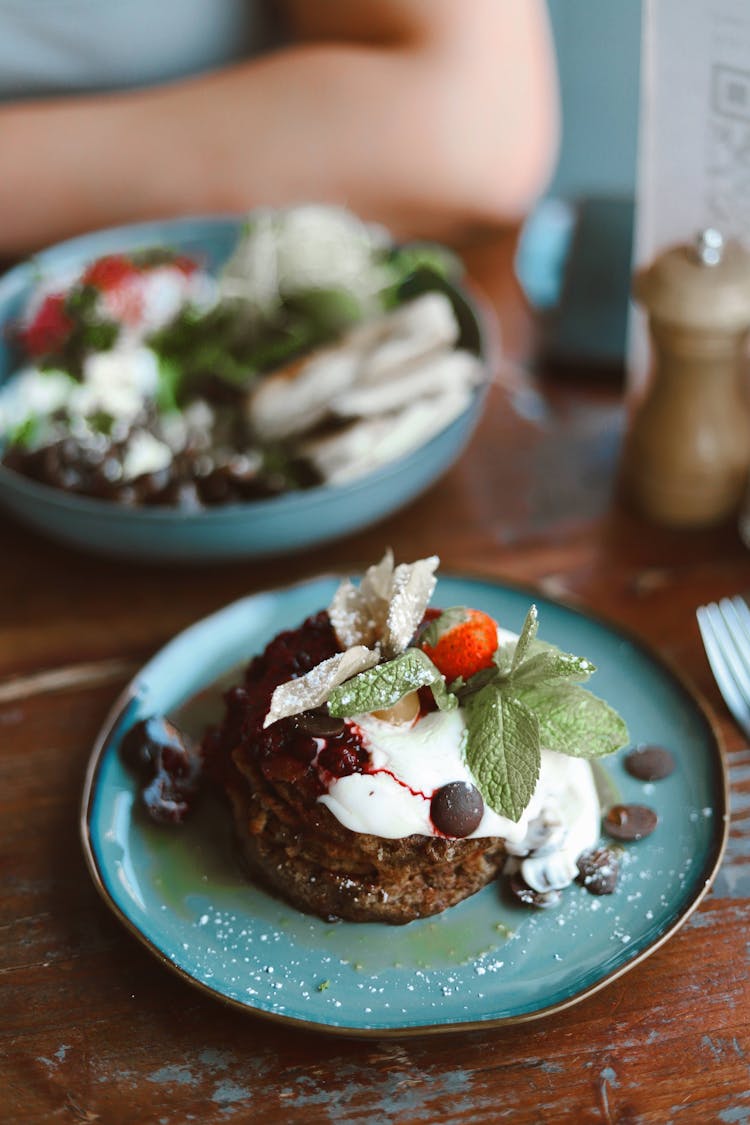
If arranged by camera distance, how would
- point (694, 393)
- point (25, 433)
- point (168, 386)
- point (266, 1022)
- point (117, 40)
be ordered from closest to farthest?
point (266, 1022) → point (694, 393) → point (25, 433) → point (168, 386) → point (117, 40)

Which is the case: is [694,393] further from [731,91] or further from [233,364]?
[233,364]

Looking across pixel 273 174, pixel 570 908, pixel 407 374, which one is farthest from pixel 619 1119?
pixel 273 174

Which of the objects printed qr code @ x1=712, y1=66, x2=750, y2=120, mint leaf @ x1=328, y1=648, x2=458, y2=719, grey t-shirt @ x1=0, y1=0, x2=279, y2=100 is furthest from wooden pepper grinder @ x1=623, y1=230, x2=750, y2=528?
grey t-shirt @ x1=0, y1=0, x2=279, y2=100

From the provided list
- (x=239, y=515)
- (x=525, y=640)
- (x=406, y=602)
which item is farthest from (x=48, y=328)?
(x=525, y=640)

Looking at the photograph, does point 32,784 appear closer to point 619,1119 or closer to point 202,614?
point 202,614

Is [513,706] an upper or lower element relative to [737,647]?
upper

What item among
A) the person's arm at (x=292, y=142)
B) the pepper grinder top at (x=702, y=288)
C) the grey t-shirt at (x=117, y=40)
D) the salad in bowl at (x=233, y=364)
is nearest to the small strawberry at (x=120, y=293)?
the salad in bowl at (x=233, y=364)
